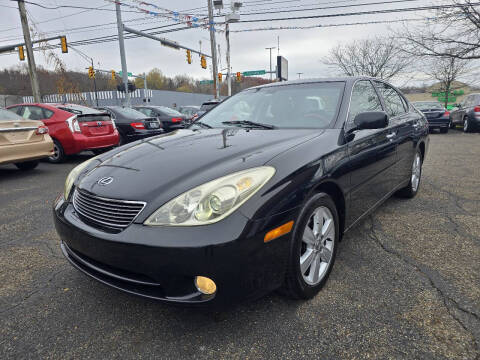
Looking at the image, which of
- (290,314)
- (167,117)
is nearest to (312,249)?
(290,314)

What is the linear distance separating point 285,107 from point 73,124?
590 centimetres

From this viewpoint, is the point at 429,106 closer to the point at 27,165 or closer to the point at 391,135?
the point at 391,135

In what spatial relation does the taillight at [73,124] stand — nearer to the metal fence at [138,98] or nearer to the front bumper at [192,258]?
the front bumper at [192,258]

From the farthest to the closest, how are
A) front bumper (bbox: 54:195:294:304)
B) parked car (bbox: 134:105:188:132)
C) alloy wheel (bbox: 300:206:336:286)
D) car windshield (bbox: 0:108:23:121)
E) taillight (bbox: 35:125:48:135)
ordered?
1. parked car (bbox: 134:105:188:132)
2. taillight (bbox: 35:125:48:135)
3. car windshield (bbox: 0:108:23:121)
4. alloy wheel (bbox: 300:206:336:286)
5. front bumper (bbox: 54:195:294:304)

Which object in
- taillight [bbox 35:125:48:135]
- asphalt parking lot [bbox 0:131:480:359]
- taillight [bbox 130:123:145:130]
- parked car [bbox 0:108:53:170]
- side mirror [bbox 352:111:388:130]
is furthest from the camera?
taillight [bbox 130:123:145:130]

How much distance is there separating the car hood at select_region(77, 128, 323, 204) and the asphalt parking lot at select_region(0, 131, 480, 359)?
59 cm

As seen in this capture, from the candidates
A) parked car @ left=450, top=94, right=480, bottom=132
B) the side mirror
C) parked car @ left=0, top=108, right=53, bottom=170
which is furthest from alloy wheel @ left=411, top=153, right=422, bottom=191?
parked car @ left=450, top=94, right=480, bottom=132

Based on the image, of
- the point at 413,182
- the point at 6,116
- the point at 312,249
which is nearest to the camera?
the point at 312,249

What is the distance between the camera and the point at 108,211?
5.95 feet

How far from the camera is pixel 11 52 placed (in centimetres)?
1997

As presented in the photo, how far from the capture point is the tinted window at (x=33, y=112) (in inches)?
299

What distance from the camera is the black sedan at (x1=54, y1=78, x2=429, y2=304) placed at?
1.60 m

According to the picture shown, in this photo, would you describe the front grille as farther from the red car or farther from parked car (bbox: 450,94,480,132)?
parked car (bbox: 450,94,480,132)

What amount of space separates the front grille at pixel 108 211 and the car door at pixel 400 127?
2584 mm
